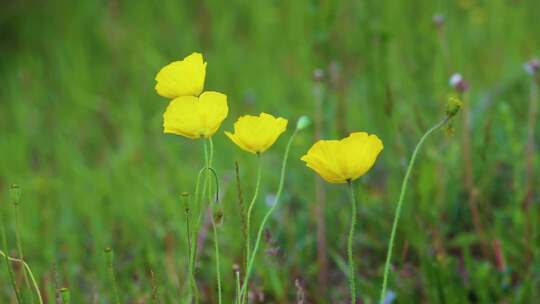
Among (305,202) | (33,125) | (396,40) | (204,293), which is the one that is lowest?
(204,293)

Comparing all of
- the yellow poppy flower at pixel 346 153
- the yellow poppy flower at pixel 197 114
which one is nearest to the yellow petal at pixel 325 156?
the yellow poppy flower at pixel 346 153

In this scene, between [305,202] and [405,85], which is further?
[405,85]

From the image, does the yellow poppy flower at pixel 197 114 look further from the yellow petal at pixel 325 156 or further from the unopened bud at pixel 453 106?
the unopened bud at pixel 453 106

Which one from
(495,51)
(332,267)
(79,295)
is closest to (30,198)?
(79,295)

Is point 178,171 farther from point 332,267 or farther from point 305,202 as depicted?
point 332,267

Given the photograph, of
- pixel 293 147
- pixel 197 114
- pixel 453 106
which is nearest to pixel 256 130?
pixel 197 114

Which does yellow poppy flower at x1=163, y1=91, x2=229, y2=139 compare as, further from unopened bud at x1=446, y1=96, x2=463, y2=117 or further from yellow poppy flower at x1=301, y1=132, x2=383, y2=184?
unopened bud at x1=446, y1=96, x2=463, y2=117

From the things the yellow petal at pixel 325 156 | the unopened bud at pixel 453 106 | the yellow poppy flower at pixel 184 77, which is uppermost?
the yellow poppy flower at pixel 184 77

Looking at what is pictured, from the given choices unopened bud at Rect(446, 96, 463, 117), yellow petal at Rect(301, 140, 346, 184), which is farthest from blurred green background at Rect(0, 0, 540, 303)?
yellow petal at Rect(301, 140, 346, 184)
